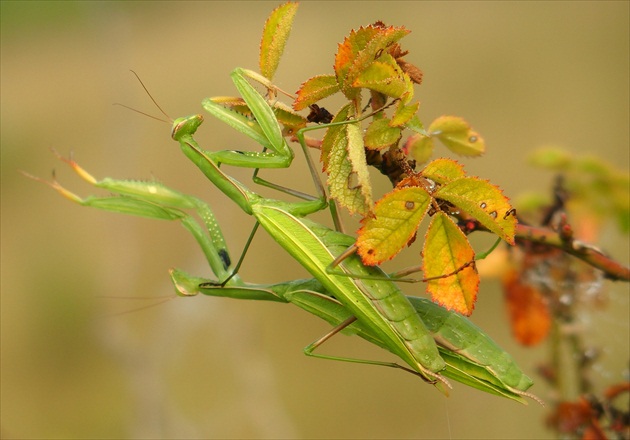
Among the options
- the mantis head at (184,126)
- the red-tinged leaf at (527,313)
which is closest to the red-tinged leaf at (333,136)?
the mantis head at (184,126)

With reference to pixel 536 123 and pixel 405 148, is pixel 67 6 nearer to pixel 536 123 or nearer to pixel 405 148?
pixel 536 123

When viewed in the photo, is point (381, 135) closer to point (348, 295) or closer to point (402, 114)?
point (402, 114)

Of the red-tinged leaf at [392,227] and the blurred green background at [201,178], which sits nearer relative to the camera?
the red-tinged leaf at [392,227]

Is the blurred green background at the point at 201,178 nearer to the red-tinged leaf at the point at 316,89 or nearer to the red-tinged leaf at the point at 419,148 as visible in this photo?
the red-tinged leaf at the point at 419,148

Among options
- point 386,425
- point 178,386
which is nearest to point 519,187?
point 386,425

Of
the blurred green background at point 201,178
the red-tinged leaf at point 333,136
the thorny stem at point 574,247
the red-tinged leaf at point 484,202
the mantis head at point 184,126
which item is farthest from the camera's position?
the blurred green background at point 201,178

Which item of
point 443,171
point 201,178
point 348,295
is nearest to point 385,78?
point 443,171
